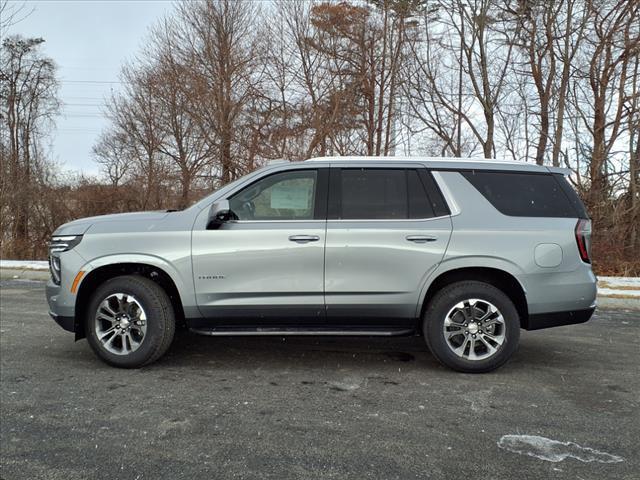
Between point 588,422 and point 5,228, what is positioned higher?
point 5,228

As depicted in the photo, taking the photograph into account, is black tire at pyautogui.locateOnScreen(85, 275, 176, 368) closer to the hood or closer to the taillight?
the hood

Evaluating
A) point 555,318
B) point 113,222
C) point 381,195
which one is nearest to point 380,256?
point 381,195

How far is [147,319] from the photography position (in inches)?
163

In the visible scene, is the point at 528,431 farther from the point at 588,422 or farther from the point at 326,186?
the point at 326,186

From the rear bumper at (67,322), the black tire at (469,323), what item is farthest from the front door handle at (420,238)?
the rear bumper at (67,322)

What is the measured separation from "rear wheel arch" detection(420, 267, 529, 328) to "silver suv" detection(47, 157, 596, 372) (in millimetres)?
12

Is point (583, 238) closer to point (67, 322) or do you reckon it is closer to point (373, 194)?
point (373, 194)

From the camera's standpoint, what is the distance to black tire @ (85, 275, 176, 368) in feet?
13.5

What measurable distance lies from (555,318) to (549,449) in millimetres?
1616

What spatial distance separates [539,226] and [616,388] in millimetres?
1451

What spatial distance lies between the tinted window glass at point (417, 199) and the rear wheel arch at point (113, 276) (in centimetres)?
220

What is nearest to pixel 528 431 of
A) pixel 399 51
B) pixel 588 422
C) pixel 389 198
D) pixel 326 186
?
pixel 588 422

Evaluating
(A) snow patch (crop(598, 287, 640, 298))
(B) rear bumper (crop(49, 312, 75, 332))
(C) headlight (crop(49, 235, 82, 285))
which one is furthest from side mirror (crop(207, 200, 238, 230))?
(A) snow patch (crop(598, 287, 640, 298))

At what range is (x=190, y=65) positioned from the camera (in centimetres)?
1920
